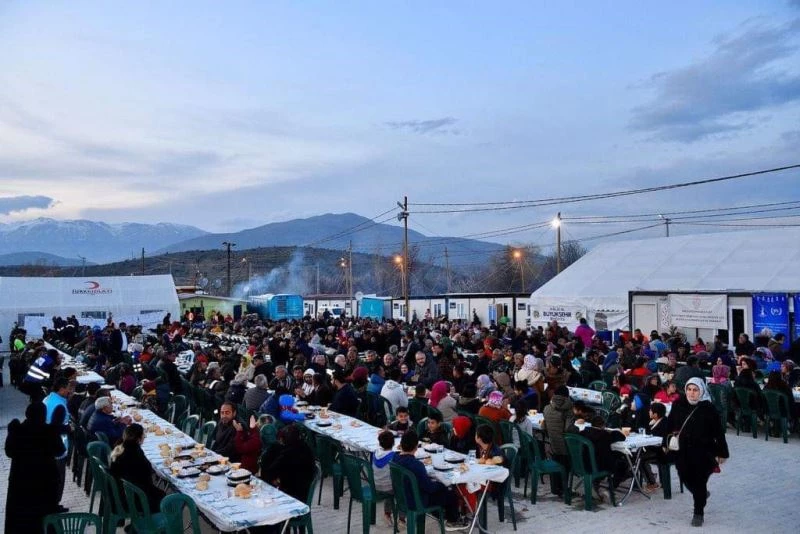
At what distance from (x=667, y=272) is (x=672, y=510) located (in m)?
16.1

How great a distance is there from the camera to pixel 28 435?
610 cm

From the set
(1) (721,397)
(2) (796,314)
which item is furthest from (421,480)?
(2) (796,314)

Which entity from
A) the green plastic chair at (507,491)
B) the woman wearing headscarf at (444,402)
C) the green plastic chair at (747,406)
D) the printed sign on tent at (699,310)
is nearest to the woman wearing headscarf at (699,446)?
the green plastic chair at (507,491)

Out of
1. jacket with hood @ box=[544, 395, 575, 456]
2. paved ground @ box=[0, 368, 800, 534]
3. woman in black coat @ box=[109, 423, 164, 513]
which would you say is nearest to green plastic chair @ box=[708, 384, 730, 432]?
paved ground @ box=[0, 368, 800, 534]

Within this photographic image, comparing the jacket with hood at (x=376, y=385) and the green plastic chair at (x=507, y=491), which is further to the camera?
the jacket with hood at (x=376, y=385)

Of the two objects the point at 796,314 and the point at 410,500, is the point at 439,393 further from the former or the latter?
the point at 796,314

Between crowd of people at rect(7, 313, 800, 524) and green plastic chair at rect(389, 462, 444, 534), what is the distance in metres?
0.11

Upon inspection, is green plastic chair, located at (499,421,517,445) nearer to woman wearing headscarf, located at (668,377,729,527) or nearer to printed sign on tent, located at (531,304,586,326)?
woman wearing headscarf, located at (668,377,729,527)

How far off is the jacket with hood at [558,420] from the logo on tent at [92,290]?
29139 mm

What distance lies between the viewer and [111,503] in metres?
6.25

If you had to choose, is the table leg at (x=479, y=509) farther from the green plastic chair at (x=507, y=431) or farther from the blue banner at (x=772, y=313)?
the blue banner at (x=772, y=313)

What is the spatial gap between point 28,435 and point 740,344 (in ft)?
46.4

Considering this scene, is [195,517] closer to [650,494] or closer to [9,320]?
[650,494]

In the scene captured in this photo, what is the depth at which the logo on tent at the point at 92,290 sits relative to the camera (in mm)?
31984
